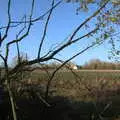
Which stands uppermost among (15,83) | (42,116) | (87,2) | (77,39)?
(87,2)

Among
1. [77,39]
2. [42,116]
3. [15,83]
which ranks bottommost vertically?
[42,116]

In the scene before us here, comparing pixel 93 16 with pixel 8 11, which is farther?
pixel 93 16

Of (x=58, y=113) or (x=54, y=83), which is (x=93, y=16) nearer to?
(x=58, y=113)

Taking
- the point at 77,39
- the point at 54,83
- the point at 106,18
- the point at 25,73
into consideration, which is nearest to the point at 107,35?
the point at 106,18

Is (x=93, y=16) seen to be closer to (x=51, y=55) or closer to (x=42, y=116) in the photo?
Answer: (x=51, y=55)

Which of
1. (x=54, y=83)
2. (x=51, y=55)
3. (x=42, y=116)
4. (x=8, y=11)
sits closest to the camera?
(x=8, y=11)

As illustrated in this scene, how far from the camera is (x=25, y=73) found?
50.8ft

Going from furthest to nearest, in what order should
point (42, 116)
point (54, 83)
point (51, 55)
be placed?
point (54, 83)
point (42, 116)
point (51, 55)

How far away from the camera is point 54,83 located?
34438 mm

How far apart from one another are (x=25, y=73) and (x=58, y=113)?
6.94ft

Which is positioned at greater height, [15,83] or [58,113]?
[15,83]

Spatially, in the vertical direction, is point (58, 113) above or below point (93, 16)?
below

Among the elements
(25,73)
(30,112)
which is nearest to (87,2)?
(25,73)

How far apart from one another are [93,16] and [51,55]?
65.3 inches
